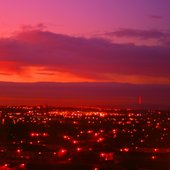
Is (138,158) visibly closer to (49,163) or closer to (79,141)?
(49,163)

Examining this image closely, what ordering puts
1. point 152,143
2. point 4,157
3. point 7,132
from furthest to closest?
point 7,132 → point 152,143 → point 4,157

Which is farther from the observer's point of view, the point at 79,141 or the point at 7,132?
the point at 7,132

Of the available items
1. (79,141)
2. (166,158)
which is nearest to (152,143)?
(79,141)

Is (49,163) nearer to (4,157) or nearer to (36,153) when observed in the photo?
(4,157)

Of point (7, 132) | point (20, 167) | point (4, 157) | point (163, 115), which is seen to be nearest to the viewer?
point (20, 167)

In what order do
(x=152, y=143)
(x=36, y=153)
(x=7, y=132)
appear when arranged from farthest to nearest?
1. (x=7, y=132)
2. (x=152, y=143)
3. (x=36, y=153)

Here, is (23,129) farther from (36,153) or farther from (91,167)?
(91,167)

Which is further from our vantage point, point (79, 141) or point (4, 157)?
point (79, 141)

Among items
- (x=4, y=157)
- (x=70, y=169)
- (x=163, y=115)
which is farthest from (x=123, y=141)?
(x=163, y=115)

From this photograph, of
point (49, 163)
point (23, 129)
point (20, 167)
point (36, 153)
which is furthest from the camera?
point (23, 129)
